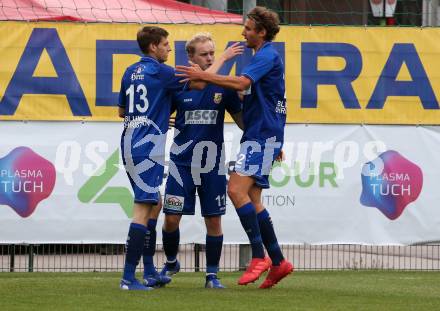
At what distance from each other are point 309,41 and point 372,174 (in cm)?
165

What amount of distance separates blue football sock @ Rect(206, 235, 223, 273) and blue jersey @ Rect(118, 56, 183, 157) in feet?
3.03

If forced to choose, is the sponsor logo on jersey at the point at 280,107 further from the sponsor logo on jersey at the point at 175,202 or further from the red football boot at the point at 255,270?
the red football boot at the point at 255,270

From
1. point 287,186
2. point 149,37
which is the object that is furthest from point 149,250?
point 287,186

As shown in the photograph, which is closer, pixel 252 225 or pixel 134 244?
pixel 134 244

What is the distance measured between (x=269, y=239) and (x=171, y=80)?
1.50 meters

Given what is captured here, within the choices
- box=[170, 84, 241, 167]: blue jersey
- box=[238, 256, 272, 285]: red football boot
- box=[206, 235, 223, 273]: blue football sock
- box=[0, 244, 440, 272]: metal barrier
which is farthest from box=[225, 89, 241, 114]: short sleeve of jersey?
box=[0, 244, 440, 272]: metal barrier

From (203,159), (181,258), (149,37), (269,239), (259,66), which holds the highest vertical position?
(149,37)

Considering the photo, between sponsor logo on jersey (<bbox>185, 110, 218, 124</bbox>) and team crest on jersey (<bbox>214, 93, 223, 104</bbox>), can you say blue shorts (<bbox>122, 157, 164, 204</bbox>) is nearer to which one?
sponsor logo on jersey (<bbox>185, 110, 218, 124</bbox>)

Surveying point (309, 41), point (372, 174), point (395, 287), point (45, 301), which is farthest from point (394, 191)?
point (45, 301)

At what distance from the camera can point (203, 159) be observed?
927 centimetres

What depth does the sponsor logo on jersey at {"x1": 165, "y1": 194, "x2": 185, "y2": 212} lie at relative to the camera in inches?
371

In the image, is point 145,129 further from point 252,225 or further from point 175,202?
point 252,225

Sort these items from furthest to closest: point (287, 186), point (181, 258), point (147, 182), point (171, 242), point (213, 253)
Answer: point (181, 258)
point (287, 186)
point (171, 242)
point (213, 253)
point (147, 182)

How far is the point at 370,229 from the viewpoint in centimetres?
1289
